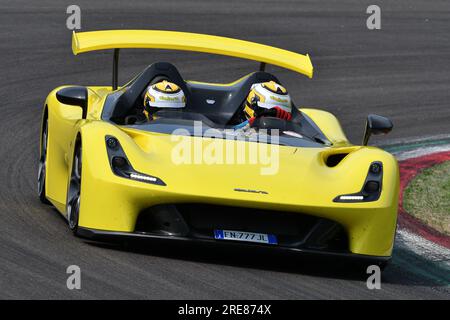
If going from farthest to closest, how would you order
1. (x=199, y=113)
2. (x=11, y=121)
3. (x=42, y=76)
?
(x=42, y=76) < (x=11, y=121) < (x=199, y=113)

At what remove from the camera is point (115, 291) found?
7.12 meters

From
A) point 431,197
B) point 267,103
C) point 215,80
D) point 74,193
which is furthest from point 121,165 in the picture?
point 215,80

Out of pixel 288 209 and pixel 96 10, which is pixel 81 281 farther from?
pixel 96 10

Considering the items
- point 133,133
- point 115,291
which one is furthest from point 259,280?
point 133,133

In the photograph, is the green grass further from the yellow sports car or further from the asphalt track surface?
the yellow sports car

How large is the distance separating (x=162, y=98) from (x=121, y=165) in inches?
65.1

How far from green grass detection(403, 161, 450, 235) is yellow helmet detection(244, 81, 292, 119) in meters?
1.65

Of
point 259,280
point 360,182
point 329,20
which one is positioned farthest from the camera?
point 329,20

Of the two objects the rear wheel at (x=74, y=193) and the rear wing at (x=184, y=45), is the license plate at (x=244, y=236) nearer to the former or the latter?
the rear wheel at (x=74, y=193)

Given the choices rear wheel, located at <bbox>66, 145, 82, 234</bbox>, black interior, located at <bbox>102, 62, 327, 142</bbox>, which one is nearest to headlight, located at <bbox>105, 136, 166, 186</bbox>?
rear wheel, located at <bbox>66, 145, 82, 234</bbox>

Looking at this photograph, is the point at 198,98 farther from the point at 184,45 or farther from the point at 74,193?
the point at 74,193

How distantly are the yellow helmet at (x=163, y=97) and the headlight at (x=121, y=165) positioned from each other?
1.40 meters

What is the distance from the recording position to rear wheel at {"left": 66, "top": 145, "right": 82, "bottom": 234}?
838cm
